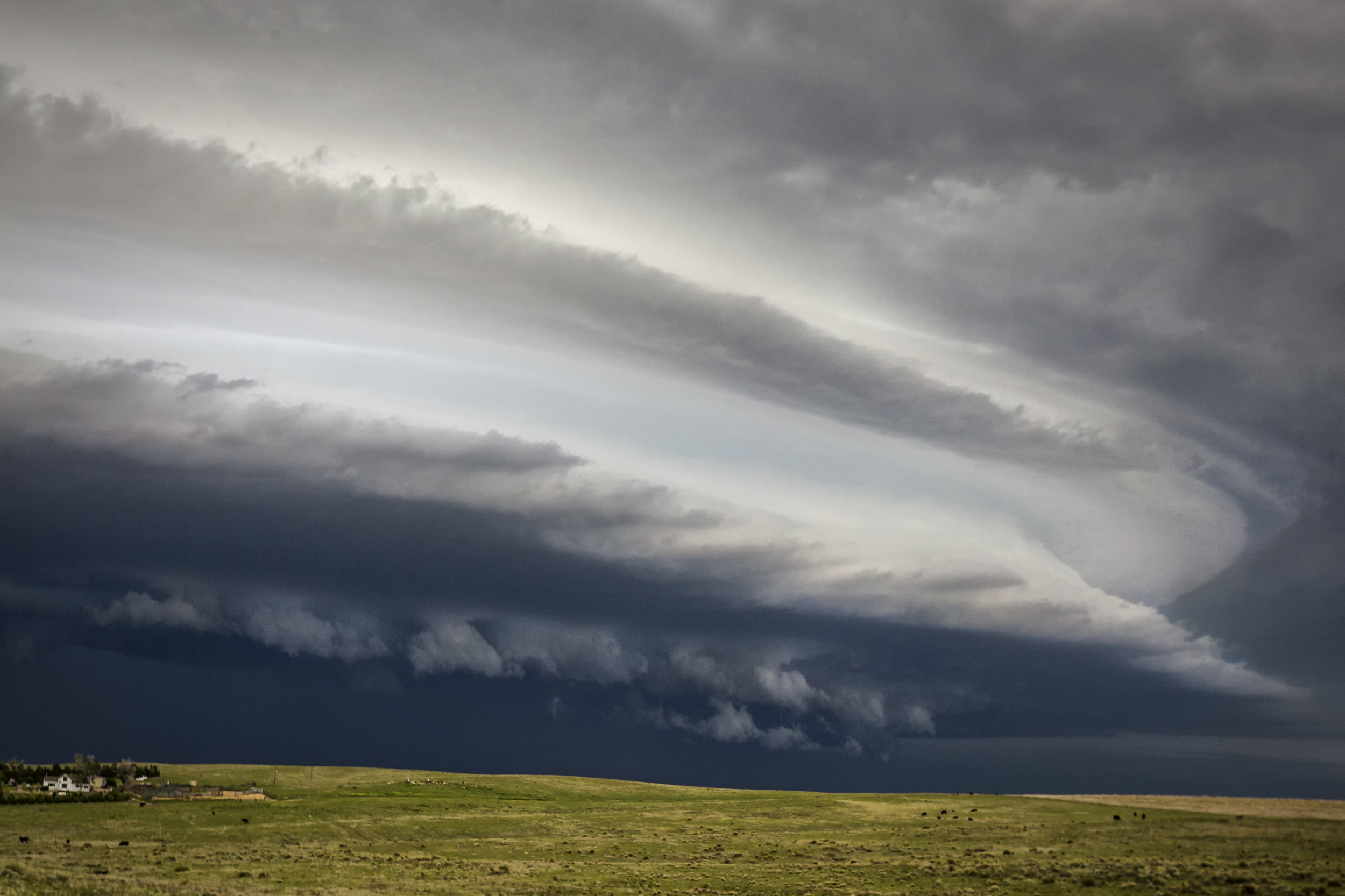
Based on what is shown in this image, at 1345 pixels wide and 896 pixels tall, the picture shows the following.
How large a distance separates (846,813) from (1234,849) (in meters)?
82.6

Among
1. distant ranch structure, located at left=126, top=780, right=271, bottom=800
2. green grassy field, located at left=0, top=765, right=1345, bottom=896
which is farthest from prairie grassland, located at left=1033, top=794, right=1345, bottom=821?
distant ranch structure, located at left=126, top=780, right=271, bottom=800

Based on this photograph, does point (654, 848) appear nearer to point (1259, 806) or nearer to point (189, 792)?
point (1259, 806)

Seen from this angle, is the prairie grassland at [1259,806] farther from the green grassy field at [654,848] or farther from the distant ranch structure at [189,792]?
the distant ranch structure at [189,792]

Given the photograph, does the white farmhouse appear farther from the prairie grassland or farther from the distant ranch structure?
the prairie grassland

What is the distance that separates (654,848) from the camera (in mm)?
93125

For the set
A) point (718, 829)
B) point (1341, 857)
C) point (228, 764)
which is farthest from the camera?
point (228, 764)

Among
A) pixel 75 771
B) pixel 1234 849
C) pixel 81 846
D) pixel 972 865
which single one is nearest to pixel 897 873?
pixel 972 865

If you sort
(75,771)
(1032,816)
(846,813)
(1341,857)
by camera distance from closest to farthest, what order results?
(1341,857) → (1032,816) → (846,813) → (75,771)

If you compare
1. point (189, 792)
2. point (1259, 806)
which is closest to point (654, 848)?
point (1259, 806)

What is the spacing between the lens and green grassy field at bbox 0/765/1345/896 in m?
54.3

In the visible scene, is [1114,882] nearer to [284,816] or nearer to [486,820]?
[486,820]

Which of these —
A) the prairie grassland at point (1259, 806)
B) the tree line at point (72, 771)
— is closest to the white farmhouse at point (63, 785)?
the tree line at point (72, 771)

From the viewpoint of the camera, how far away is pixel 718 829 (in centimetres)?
10994

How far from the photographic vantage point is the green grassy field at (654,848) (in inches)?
2137
